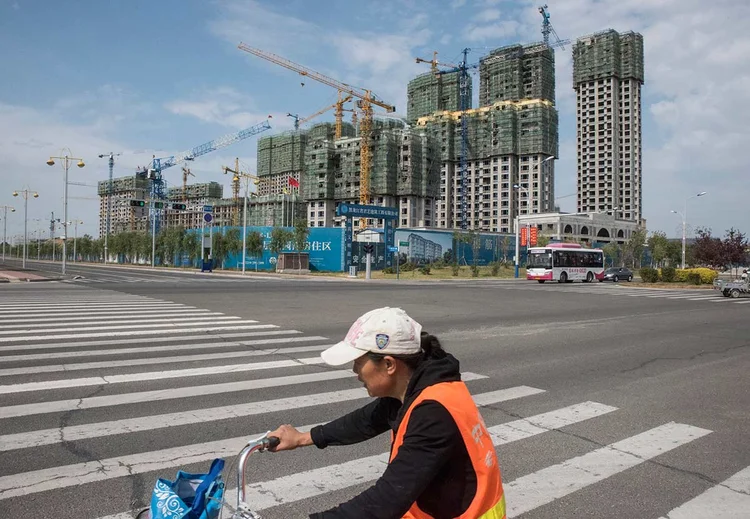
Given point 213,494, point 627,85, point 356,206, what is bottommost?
point 213,494

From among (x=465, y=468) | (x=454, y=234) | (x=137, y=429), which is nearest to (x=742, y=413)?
(x=465, y=468)

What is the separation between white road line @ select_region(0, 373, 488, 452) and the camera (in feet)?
15.4

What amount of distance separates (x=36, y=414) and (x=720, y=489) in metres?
6.10

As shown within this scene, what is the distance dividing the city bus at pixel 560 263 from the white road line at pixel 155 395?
35898 millimetres

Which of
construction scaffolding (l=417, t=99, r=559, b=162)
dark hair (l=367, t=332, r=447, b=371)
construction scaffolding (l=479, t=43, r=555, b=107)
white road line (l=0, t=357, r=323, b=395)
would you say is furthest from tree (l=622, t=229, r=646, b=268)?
dark hair (l=367, t=332, r=447, b=371)

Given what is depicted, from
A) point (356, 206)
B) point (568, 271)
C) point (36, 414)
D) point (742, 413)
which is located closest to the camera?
point (36, 414)

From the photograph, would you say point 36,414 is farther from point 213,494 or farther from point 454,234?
point 454,234

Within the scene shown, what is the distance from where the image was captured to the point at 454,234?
7419 centimetres

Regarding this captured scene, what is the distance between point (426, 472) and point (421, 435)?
12 centimetres

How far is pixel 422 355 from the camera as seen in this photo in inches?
83.7

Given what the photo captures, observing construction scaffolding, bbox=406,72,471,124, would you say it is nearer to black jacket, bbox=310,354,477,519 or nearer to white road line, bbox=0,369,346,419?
white road line, bbox=0,369,346,419

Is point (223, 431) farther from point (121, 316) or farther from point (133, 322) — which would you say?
point (121, 316)

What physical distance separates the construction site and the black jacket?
125164 millimetres

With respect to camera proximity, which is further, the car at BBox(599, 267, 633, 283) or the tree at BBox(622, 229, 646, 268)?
the tree at BBox(622, 229, 646, 268)
